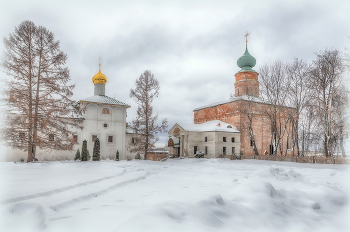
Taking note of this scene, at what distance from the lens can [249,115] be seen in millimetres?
34000

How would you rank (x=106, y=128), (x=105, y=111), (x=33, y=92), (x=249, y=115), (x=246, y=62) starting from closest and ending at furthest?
(x=33, y=92), (x=106, y=128), (x=105, y=111), (x=249, y=115), (x=246, y=62)

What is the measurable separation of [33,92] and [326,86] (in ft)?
77.7

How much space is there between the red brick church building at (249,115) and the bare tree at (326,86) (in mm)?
8039

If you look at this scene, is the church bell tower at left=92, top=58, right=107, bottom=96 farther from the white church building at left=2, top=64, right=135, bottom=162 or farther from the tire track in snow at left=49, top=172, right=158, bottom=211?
the tire track in snow at left=49, top=172, right=158, bottom=211

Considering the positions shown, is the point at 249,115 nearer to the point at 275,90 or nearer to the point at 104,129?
the point at 275,90

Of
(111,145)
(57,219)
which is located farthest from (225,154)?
(57,219)

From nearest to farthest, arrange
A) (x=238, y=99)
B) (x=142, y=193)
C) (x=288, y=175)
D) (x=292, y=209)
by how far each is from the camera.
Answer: (x=292, y=209) < (x=142, y=193) < (x=288, y=175) < (x=238, y=99)

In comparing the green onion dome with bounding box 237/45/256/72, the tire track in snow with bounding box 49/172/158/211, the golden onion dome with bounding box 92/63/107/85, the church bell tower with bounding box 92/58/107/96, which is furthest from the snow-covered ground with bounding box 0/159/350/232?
the green onion dome with bounding box 237/45/256/72

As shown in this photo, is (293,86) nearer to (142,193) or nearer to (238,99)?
(238,99)

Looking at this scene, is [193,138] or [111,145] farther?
[193,138]

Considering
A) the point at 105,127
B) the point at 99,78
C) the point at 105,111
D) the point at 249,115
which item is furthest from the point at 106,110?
the point at 249,115

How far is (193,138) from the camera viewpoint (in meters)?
33.2

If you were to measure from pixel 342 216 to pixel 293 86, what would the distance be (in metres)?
24.0

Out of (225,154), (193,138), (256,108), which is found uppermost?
(256,108)
